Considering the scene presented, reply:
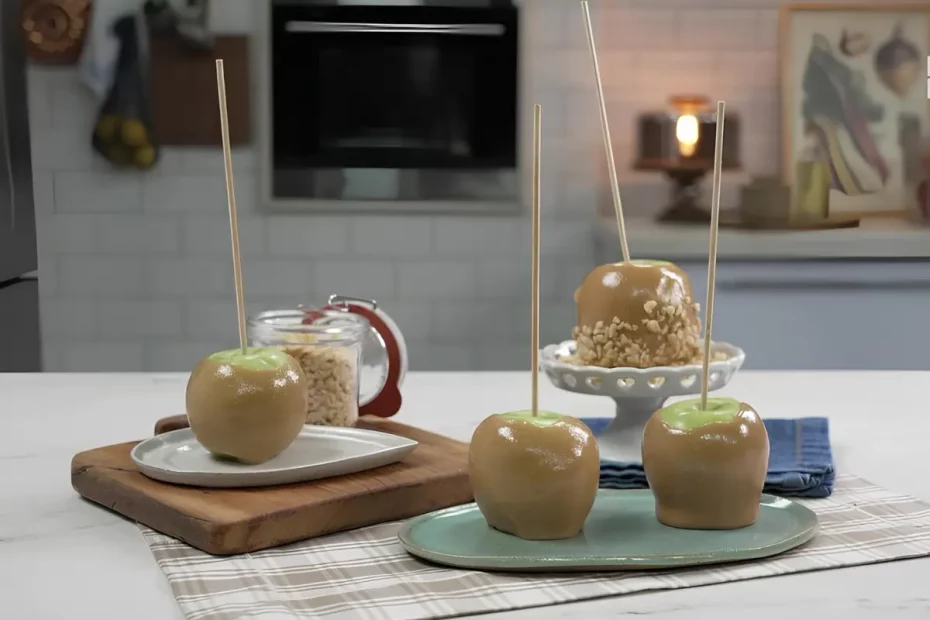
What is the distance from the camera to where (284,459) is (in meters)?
1.00

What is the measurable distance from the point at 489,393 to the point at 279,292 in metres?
1.89

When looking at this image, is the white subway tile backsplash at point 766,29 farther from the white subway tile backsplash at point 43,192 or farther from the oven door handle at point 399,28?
the white subway tile backsplash at point 43,192

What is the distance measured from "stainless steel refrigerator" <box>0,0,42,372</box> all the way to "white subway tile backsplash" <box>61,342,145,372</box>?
0.12 meters

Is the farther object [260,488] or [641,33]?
[641,33]

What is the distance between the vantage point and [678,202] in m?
3.37

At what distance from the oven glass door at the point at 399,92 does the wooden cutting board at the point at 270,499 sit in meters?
2.28

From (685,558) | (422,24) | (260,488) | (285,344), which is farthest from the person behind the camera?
(422,24)

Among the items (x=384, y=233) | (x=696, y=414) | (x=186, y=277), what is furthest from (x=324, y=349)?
(x=186, y=277)

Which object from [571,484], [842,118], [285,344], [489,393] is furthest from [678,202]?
[571,484]

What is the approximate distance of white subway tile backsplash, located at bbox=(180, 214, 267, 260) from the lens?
3291mm

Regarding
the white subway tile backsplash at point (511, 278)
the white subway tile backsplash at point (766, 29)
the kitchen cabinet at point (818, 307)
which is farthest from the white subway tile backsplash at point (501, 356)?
the white subway tile backsplash at point (766, 29)

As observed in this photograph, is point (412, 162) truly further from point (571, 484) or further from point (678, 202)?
point (571, 484)

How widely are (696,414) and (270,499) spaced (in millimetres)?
325

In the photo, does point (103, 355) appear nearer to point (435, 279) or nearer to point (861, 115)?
point (435, 279)
